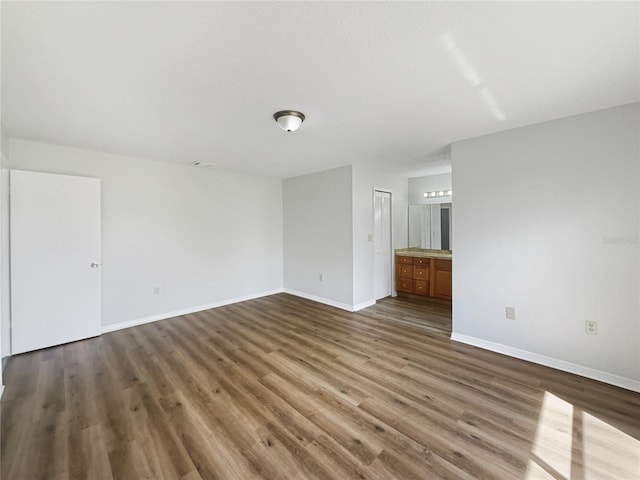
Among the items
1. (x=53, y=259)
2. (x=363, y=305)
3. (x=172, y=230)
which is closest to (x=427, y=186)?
(x=363, y=305)

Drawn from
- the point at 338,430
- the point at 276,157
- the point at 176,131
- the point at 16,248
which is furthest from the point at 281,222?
the point at 338,430

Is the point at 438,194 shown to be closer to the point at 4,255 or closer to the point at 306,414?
the point at 306,414

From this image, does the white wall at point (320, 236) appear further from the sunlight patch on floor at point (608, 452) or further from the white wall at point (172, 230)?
the sunlight patch on floor at point (608, 452)

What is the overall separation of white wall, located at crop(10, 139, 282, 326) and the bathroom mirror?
2.97 metres

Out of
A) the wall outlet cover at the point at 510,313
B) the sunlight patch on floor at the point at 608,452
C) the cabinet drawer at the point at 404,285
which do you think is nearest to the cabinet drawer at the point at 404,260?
the cabinet drawer at the point at 404,285

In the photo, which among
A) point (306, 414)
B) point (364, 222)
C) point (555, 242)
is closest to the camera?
point (306, 414)

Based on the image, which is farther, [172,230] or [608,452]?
[172,230]

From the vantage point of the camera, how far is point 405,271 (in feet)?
17.2

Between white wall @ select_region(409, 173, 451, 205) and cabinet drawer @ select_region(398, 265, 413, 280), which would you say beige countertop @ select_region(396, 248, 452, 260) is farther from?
white wall @ select_region(409, 173, 451, 205)

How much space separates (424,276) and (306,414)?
12.0 ft

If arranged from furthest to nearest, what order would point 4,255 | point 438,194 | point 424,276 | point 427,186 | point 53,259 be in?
point 427,186 < point 438,194 < point 424,276 < point 53,259 < point 4,255

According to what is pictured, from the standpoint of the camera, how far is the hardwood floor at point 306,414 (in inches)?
61.7

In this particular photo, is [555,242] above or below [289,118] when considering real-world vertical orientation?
below

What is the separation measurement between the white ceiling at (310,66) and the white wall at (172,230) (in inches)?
30.9
